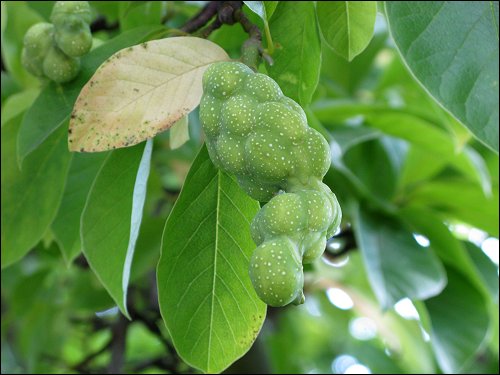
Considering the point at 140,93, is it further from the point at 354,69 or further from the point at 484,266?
the point at 354,69

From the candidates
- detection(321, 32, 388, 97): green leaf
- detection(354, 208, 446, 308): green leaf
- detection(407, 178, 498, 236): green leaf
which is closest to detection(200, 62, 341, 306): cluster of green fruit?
detection(354, 208, 446, 308): green leaf

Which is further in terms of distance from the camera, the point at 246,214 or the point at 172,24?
the point at 172,24

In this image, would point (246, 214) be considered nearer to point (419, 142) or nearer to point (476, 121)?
point (476, 121)

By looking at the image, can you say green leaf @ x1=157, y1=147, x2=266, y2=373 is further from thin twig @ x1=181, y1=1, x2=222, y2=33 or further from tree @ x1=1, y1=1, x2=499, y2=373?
thin twig @ x1=181, y1=1, x2=222, y2=33

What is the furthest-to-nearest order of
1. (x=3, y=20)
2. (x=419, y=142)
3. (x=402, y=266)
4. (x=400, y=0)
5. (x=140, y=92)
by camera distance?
(x=419, y=142), (x=402, y=266), (x=3, y=20), (x=400, y=0), (x=140, y=92)

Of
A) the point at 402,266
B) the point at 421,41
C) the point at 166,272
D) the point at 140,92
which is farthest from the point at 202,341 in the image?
the point at 402,266

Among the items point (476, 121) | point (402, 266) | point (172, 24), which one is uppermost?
point (476, 121)

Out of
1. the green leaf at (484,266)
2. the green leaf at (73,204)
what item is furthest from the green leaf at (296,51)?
the green leaf at (484,266)
